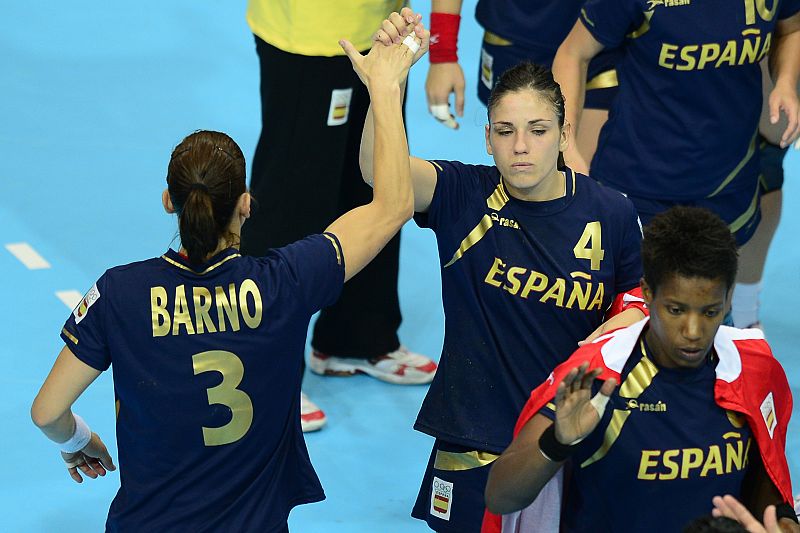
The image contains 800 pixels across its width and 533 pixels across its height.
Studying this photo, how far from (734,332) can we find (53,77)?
6.37 meters

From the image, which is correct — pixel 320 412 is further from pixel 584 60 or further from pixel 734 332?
pixel 734 332

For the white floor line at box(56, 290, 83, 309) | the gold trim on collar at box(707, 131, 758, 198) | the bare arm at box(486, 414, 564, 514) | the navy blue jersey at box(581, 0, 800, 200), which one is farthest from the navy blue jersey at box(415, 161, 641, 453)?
the white floor line at box(56, 290, 83, 309)

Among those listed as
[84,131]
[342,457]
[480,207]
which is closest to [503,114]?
[480,207]

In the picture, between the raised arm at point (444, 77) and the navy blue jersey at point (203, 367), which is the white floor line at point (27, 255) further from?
the navy blue jersey at point (203, 367)

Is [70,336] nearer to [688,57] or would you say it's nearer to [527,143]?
[527,143]

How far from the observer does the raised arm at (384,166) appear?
325 cm

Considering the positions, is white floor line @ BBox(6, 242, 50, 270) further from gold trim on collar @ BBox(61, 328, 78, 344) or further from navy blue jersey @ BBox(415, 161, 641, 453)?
gold trim on collar @ BBox(61, 328, 78, 344)

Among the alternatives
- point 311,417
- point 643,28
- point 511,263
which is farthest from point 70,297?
point 511,263

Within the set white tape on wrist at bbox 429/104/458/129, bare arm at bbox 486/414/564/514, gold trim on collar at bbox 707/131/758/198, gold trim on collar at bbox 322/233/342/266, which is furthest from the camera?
gold trim on collar at bbox 707/131/758/198

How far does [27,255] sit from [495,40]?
8.53 ft

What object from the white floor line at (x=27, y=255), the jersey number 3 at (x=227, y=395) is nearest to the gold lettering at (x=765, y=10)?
the jersey number 3 at (x=227, y=395)

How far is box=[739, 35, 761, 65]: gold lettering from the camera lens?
4512 mm

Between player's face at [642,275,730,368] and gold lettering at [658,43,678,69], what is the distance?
1.79 meters

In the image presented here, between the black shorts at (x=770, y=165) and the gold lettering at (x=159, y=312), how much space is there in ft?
9.53
